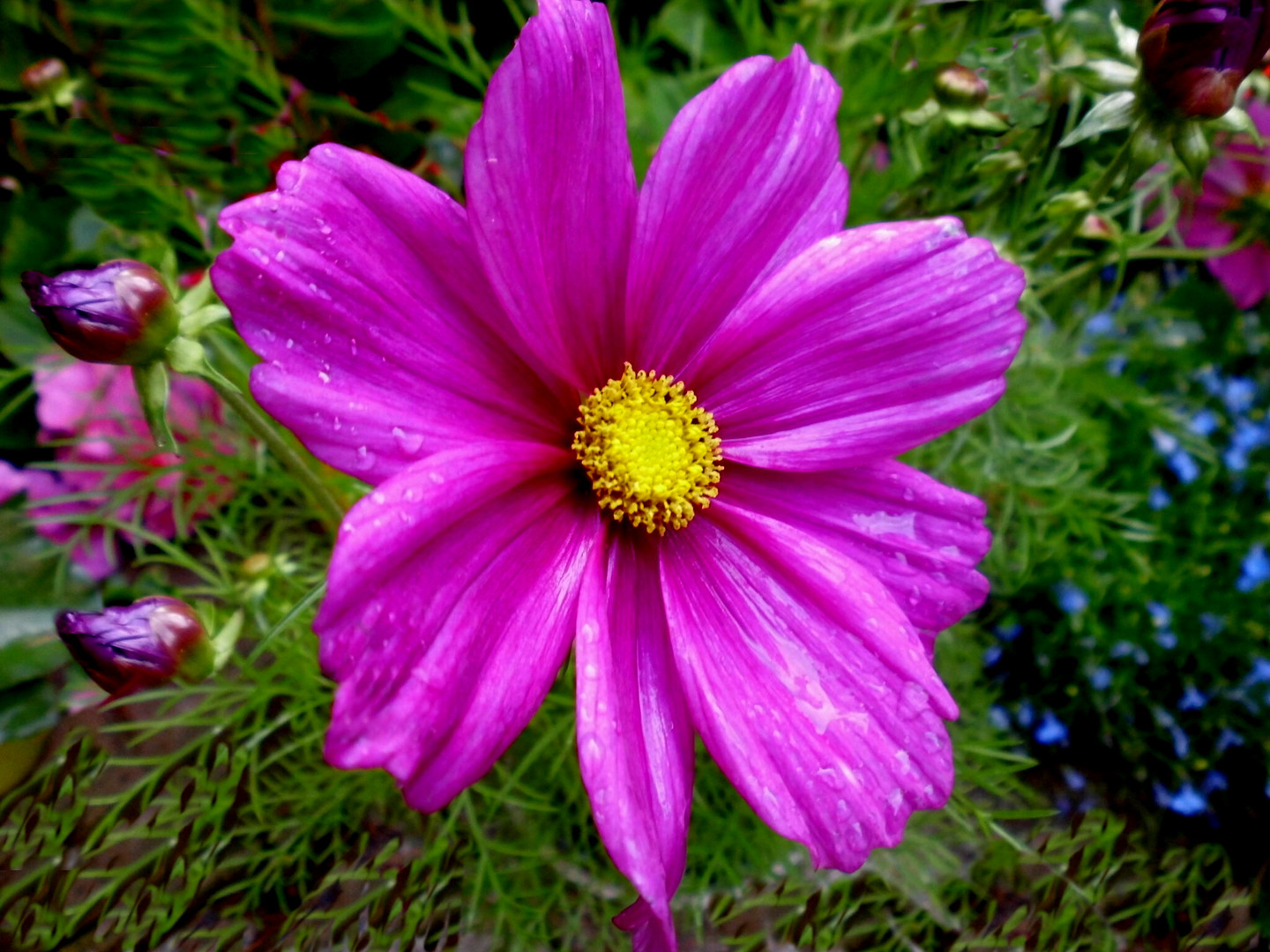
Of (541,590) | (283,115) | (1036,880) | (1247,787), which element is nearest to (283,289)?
(541,590)

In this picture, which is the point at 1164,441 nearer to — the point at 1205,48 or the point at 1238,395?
the point at 1238,395

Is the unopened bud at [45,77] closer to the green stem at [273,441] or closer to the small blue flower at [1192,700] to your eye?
the green stem at [273,441]

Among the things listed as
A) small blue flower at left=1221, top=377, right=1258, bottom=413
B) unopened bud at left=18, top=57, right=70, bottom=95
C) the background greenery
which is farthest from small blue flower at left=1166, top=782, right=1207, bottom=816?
unopened bud at left=18, top=57, right=70, bottom=95

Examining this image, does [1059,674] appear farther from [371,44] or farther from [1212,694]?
[371,44]


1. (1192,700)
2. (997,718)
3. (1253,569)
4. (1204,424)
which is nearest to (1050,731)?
(997,718)

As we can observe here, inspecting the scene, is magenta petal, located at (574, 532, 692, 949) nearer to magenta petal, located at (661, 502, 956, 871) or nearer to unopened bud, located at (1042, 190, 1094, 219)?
magenta petal, located at (661, 502, 956, 871)

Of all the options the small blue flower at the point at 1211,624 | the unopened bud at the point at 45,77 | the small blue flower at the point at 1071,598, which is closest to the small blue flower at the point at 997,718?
the small blue flower at the point at 1071,598

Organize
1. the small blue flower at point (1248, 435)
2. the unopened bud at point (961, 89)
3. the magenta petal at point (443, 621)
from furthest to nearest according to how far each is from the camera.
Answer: the small blue flower at point (1248, 435) → the unopened bud at point (961, 89) → the magenta petal at point (443, 621)
